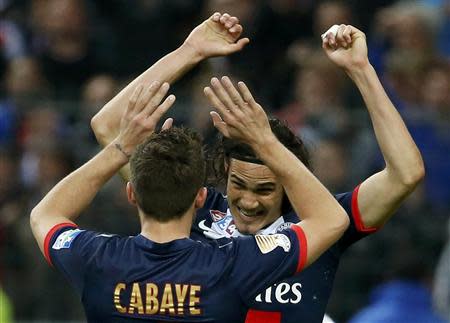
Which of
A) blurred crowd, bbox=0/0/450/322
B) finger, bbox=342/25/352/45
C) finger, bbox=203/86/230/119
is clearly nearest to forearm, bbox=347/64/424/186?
finger, bbox=342/25/352/45

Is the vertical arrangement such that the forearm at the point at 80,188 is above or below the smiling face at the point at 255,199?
above

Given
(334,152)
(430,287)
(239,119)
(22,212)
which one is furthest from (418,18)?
(239,119)

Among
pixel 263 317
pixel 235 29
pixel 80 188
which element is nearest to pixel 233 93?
pixel 80 188

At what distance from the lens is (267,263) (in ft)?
15.1

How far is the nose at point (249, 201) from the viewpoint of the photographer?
5.47 m

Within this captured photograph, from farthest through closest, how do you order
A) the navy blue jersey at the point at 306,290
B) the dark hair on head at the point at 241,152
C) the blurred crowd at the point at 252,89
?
the blurred crowd at the point at 252,89 < the dark hair on head at the point at 241,152 < the navy blue jersey at the point at 306,290

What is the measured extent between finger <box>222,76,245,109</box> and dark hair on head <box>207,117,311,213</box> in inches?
34.7

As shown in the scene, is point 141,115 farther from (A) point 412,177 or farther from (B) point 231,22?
(A) point 412,177

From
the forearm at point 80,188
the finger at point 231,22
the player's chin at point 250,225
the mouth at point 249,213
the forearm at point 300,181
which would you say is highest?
the finger at point 231,22

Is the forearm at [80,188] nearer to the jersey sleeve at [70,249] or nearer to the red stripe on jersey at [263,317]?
the jersey sleeve at [70,249]

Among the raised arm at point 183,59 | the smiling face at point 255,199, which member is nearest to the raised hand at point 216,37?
the raised arm at point 183,59

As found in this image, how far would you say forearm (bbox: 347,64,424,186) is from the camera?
5.20m

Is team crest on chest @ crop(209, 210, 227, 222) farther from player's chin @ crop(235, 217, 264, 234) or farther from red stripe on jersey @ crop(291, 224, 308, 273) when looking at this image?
red stripe on jersey @ crop(291, 224, 308, 273)

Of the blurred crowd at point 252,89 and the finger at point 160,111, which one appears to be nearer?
the finger at point 160,111
